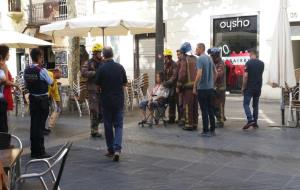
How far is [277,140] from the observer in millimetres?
9312

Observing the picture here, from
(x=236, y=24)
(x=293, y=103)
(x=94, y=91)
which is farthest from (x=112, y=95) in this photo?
(x=236, y=24)

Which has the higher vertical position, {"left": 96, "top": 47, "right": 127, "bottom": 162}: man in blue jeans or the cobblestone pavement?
{"left": 96, "top": 47, "right": 127, "bottom": 162}: man in blue jeans

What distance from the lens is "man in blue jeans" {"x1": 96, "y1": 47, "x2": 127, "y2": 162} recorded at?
790 cm

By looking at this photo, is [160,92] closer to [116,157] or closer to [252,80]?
[252,80]

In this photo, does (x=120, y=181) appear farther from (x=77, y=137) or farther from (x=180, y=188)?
(x=77, y=137)

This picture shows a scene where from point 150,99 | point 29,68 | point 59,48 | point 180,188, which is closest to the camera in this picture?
point 180,188

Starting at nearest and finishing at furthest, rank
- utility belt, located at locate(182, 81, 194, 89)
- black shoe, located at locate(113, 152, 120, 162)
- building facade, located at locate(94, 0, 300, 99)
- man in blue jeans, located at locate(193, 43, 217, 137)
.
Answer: black shoe, located at locate(113, 152, 120, 162), man in blue jeans, located at locate(193, 43, 217, 137), utility belt, located at locate(182, 81, 194, 89), building facade, located at locate(94, 0, 300, 99)

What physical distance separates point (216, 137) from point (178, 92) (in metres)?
1.58

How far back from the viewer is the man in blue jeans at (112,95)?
25.9ft

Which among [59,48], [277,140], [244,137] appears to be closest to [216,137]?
[244,137]

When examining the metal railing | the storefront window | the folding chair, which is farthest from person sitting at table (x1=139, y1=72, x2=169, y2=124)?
the metal railing

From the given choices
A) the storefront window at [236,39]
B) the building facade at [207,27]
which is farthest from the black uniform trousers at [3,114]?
the storefront window at [236,39]

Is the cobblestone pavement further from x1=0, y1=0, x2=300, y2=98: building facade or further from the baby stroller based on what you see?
x1=0, y1=0, x2=300, y2=98: building facade

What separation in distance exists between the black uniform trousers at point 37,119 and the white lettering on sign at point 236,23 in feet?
36.9
